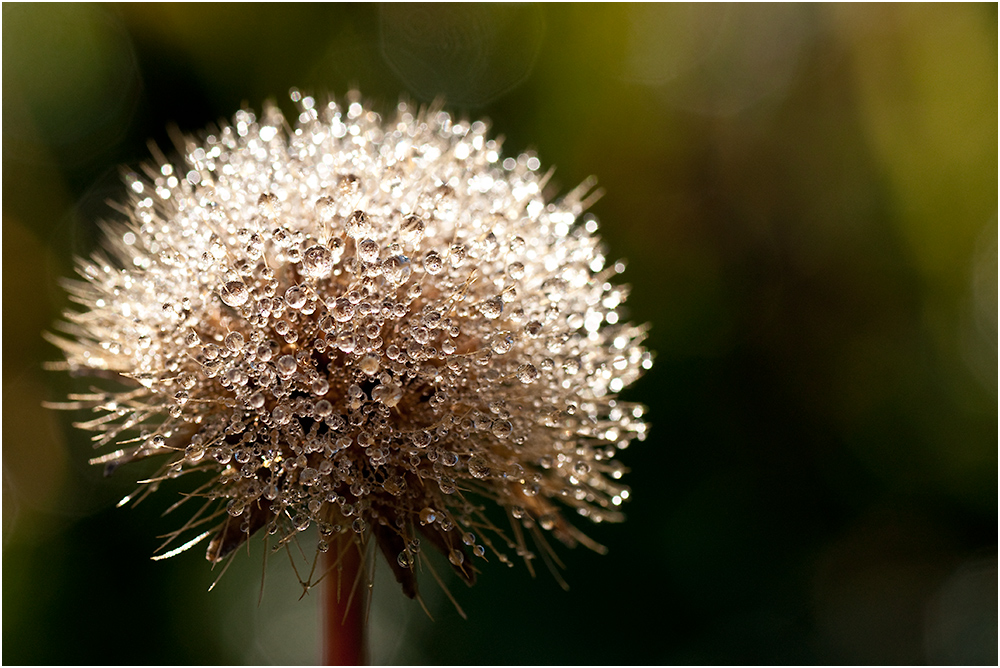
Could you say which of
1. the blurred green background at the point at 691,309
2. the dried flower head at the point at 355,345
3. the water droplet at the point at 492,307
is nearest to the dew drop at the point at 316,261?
the dried flower head at the point at 355,345

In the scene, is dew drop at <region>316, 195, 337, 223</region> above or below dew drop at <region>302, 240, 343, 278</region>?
above

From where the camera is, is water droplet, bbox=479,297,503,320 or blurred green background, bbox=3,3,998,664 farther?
blurred green background, bbox=3,3,998,664

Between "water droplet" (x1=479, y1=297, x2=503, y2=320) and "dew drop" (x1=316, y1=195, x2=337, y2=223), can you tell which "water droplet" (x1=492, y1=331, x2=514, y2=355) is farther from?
"dew drop" (x1=316, y1=195, x2=337, y2=223)

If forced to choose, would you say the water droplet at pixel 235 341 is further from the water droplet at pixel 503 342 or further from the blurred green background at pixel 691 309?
the blurred green background at pixel 691 309

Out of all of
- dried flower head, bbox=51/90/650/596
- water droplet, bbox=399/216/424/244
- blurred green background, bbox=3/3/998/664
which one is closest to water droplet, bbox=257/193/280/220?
dried flower head, bbox=51/90/650/596

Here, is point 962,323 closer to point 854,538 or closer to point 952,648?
point 854,538

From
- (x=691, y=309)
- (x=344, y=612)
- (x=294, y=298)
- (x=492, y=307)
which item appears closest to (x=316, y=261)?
(x=294, y=298)

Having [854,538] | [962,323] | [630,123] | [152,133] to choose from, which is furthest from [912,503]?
[152,133]

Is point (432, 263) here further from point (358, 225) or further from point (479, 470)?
point (479, 470)
